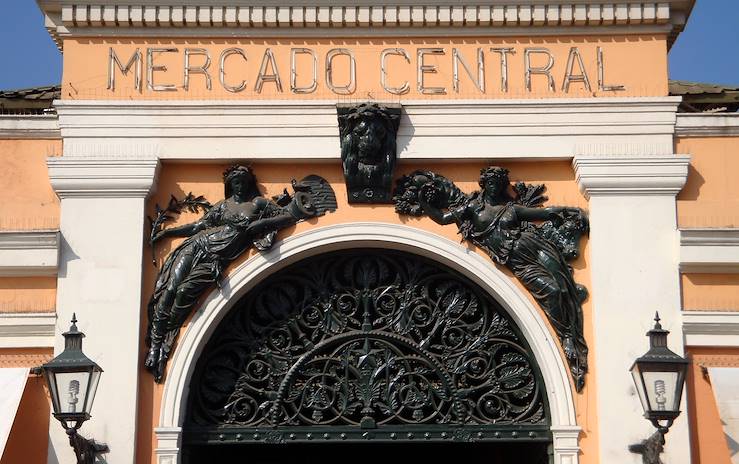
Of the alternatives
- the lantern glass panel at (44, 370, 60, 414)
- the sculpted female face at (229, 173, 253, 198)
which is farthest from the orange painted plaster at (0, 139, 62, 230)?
the lantern glass panel at (44, 370, 60, 414)

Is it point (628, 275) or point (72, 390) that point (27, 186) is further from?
point (628, 275)

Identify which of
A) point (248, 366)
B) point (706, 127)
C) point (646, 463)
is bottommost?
point (646, 463)

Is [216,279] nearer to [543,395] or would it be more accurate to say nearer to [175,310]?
[175,310]

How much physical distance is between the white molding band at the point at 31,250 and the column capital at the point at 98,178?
0.44 meters

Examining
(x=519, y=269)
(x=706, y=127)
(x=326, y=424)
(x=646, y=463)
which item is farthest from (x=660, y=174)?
(x=326, y=424)

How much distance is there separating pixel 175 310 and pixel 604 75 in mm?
4265

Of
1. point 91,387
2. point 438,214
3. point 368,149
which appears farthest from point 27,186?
point 438,214

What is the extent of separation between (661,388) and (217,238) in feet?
13.5

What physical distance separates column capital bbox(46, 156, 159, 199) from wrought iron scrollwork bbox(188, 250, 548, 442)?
1.36 m

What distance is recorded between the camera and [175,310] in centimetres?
1317

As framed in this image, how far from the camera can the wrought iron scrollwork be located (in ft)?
43.5

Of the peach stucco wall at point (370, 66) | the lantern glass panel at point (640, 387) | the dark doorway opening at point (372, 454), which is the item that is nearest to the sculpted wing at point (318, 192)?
the peach stucco wall at point (370, 66)

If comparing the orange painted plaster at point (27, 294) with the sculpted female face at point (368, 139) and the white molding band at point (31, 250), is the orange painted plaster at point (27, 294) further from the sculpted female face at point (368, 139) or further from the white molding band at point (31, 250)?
the sculpted female face at point (368, 139)

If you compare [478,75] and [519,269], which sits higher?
[478,75]
